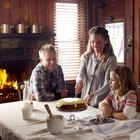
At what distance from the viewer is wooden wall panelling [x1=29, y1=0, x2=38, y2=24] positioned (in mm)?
4473

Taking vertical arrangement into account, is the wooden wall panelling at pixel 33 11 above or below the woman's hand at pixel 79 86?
above

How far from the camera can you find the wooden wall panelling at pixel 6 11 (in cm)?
427

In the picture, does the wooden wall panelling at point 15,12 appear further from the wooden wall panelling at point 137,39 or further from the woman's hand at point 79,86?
the woman's hand at point 79,86

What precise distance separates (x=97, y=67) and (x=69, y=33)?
2.35m

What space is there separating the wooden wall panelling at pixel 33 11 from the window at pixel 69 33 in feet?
1.12

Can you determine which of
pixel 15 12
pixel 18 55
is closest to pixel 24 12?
pixel 15 12

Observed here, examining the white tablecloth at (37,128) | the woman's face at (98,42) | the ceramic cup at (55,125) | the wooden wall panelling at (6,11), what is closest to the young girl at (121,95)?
the white tablecloth at (37,128)

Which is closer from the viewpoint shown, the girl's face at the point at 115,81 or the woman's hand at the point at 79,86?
the girl's face at the point at 115,81

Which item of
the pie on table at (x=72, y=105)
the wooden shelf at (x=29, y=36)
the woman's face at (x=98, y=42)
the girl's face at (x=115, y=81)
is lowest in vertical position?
the pie on table at (x=72, y=105)

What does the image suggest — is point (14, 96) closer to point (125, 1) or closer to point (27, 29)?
point (27, 29)

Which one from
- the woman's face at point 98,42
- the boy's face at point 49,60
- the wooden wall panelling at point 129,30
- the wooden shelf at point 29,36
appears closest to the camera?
the boy's face at point 49,60

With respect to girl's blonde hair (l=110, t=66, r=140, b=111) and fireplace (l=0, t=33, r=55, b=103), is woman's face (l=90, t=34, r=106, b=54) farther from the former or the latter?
fireplace (l=0, t=33, r=55, b=103)

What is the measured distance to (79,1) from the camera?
15.9 feet

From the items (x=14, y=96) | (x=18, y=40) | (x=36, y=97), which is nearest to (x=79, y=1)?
(x=18, y=40)
